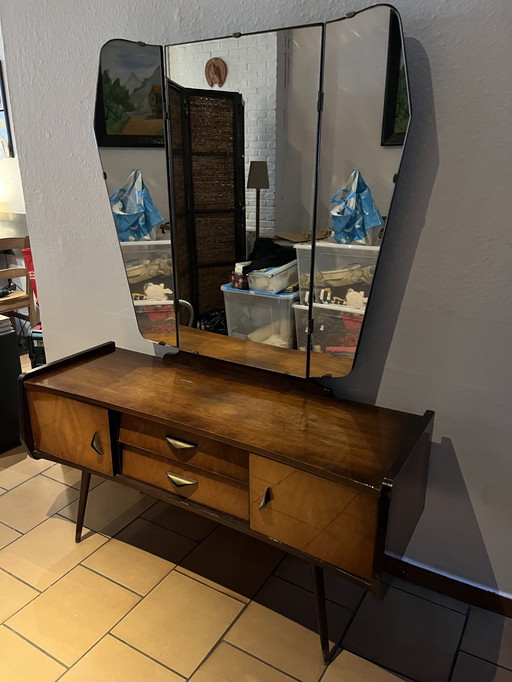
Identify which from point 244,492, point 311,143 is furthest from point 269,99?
point 244,492

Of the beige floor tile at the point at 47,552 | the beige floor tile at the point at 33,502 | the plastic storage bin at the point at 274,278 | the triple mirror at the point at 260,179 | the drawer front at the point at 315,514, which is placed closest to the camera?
the drawer front at the point at 315,514

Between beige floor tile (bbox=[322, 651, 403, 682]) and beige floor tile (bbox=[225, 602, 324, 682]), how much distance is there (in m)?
0.03

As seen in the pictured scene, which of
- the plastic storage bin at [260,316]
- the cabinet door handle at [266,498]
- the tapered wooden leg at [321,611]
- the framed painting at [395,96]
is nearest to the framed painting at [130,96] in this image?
the plastic storage bin at [260,316]

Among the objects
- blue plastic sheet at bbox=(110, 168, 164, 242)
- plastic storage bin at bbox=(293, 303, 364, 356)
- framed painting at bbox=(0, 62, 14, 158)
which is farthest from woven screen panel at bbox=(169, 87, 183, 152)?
framed painting at bbox=(0, 62, 14, 158)

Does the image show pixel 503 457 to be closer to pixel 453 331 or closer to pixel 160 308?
pixel 453 331

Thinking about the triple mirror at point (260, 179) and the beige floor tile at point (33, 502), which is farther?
the beige floor tile at point (33, 502)

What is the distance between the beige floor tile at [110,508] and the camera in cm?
197

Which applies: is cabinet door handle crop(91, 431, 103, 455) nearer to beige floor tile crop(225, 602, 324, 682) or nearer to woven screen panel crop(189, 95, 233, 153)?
beige floor tile crop(225, 602, 324, 682)

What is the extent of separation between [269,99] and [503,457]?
115cm

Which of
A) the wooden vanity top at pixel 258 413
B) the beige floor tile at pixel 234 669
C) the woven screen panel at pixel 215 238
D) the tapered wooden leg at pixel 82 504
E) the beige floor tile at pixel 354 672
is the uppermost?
the woven screen panel at pixel 215 238

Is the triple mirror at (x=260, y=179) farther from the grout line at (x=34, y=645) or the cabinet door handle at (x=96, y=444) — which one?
the grout line at (x=34, y=645)

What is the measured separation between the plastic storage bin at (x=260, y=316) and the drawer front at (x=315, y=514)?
0.43m

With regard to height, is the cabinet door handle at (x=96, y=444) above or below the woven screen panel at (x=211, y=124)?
below

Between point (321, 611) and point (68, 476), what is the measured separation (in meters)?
1.32
